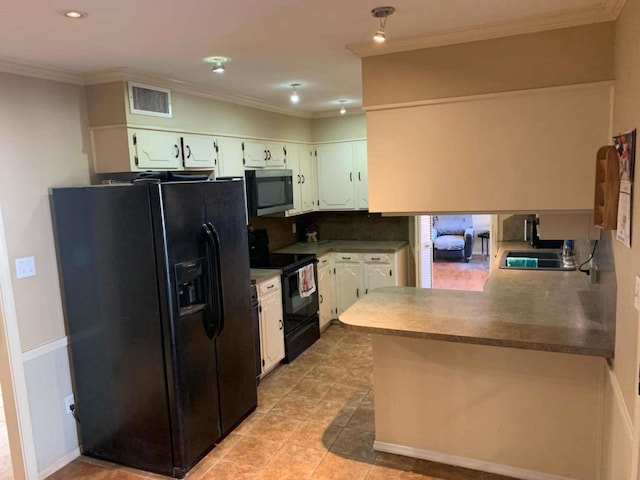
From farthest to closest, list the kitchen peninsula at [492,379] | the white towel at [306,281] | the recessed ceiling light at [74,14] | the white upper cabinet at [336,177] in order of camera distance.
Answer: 1. the white upper cabinet at [336,177]
2. the white towel at [306,281]
3. the kitchen peninsula at [492,379]
4. the recessed ceiling light at [74,14]

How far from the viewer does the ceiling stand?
1.94m

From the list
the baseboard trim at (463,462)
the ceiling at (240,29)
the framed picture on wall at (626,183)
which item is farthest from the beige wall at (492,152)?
the baseboard trim at (463,462)

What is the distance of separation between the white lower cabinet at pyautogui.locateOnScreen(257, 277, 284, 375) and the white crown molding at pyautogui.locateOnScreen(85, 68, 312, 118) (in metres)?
1.58

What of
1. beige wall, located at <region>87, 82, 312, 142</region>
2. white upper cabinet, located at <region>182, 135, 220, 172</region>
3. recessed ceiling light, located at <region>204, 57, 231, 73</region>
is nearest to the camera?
recessed ceiling light, located at <region>204, 57, 231, 73</region>

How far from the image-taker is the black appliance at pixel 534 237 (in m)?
4.64

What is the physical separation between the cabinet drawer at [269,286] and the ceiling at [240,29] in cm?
173

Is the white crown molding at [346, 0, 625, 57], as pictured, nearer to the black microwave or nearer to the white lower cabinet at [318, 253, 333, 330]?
the black microwave

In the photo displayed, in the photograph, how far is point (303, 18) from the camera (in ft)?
6.91

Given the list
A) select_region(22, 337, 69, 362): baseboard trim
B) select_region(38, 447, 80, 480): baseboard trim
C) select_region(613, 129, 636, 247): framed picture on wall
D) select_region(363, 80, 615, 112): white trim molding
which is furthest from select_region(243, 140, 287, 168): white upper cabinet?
select_region(613, 129, 636, 247): framed picture on wall

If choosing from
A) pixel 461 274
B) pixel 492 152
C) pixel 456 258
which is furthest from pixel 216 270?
pixel 456 258

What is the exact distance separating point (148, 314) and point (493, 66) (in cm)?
232

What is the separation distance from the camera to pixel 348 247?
212 inches

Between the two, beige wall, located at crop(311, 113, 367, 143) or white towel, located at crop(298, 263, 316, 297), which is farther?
beige wall, located at crop(311, 113, 367, 143)

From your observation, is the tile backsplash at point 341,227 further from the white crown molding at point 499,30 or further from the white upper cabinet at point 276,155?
the white crown molding at point 499,30
